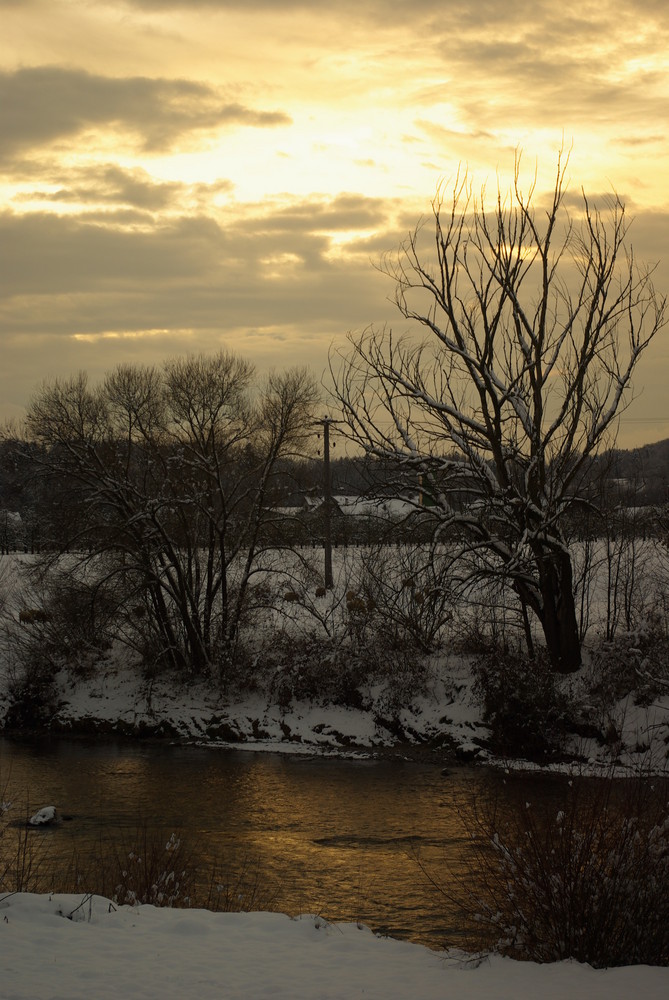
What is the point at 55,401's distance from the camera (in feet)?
86.0

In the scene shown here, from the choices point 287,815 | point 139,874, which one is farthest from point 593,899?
point 287,815

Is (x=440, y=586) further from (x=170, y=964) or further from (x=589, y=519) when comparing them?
(x=170, y=964)

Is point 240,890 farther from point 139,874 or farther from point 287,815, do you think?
point 287,815

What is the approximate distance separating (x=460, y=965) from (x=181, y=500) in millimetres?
18042

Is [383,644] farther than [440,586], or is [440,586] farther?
[383,644]

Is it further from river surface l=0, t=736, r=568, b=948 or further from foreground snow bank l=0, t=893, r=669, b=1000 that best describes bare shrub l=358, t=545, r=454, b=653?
foreground snow bank l=0, t=893, r=669, b=1000

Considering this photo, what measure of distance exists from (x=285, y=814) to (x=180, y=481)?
479 inches

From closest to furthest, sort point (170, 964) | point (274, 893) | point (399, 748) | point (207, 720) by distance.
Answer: point (170, 964)
point (274, 893)
point (399, 748)
point (207, 720)

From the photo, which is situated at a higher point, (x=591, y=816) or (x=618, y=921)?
(x=591, y=816)

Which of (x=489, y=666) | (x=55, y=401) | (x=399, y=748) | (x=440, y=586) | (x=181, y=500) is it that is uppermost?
(x=55, y=401)

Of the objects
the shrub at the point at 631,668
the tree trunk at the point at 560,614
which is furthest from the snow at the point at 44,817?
the shrub at the point at 631,668

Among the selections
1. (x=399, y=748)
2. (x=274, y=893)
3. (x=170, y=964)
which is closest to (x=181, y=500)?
(x=399, y=748)

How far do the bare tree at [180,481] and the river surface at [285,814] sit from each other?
417 cm

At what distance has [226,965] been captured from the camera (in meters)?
7.64
